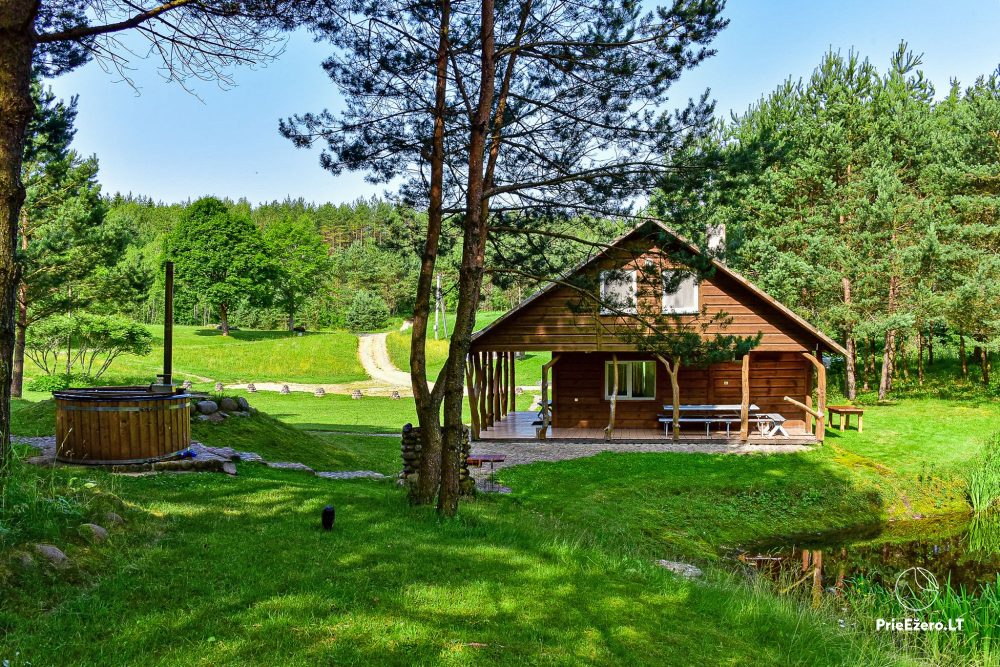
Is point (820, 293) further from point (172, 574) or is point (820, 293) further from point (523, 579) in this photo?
A: point (172, 574)

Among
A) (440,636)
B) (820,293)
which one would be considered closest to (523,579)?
(440,636)

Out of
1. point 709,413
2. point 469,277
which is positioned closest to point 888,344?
point 709,413

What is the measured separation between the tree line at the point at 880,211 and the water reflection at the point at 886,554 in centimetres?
1347

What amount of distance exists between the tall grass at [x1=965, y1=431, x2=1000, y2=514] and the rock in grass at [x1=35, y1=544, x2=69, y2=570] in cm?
1733

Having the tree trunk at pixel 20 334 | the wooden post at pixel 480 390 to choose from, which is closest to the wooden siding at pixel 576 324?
the wooden post at pixel 480 390

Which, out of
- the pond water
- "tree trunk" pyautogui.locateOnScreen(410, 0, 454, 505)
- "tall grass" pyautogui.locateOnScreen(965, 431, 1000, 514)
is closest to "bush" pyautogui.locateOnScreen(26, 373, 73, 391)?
"tree trunk" pyautogui.locateOnScreen(410, 0, 454, 505)

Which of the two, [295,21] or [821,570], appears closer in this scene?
[295,21]

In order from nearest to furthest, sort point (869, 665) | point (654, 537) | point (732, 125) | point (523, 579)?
point (869, 665) → point (523, 579) → point (654, 537) → point (732, 125)

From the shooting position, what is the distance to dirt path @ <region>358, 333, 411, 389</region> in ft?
133

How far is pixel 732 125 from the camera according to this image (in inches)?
1287

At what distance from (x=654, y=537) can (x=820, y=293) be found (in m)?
20.7

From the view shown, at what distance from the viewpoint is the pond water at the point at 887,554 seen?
11086 millimetres

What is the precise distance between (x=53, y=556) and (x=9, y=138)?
3929 mm

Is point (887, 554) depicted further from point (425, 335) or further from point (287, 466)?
point (287, 466)
